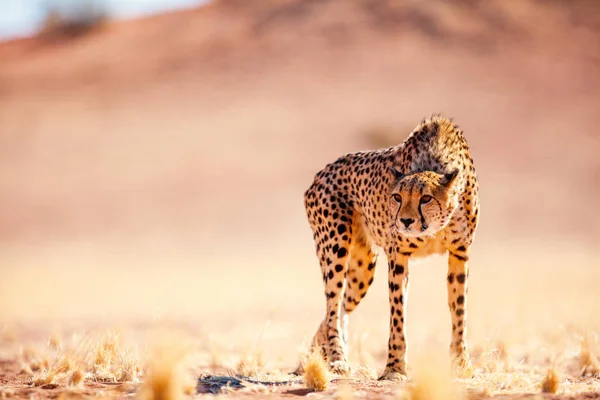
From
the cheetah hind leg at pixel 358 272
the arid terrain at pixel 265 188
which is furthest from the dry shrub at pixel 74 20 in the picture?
the cheetah hind leg at pixel 358 272

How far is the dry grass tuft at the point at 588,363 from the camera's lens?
580 centimetres

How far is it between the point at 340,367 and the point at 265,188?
74.6 ft

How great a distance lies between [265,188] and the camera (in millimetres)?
28375

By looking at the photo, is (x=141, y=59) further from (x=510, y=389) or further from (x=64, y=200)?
(x=510, y=389)

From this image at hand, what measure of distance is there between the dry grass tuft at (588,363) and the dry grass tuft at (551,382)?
1375 millimetres

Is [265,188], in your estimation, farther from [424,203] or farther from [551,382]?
[551,382]

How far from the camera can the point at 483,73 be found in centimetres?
3853

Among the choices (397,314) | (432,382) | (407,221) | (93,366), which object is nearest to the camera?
(432,382)

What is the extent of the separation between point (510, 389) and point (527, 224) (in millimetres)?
21940

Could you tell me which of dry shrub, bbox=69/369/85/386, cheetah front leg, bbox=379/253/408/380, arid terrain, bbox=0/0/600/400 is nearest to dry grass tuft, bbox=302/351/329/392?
arid terrain, bbox=0/0/600/400

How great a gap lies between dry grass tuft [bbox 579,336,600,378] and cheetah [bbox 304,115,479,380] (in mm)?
963

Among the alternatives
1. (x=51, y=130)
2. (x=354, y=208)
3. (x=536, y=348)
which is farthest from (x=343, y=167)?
(x=51, y=130)

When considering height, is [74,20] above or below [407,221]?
above

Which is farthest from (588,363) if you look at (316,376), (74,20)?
(74,20)
